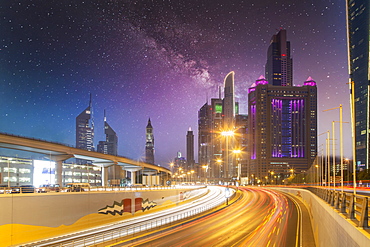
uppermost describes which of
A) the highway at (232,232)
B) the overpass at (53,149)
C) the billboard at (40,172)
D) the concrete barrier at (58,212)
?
the overpass at (53,149)

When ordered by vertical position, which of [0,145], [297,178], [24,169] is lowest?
[297,178]

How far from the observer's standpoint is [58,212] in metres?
32.6

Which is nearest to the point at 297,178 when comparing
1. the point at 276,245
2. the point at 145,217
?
the point at 145,217

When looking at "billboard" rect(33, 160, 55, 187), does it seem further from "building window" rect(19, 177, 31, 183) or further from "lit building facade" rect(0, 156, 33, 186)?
"building window" rect(19, 177, 31, 183)

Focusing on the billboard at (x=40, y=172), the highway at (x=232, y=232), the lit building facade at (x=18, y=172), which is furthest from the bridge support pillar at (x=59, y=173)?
the highway at (x=232, y=232)

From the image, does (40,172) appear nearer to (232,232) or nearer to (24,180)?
(24,180)

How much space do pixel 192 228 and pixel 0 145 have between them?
3636 centimetres

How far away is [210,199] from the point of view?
271 ft

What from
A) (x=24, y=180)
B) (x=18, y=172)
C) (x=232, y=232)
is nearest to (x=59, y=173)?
(x=24, y=180)

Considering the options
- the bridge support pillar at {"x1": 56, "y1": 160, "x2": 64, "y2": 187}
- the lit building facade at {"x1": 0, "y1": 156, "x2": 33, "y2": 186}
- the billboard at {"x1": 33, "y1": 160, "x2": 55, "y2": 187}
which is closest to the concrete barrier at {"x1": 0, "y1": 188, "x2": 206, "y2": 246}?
the billboard at {"x1": 33, "y1": 160, "x2": 55, "y2": 187}

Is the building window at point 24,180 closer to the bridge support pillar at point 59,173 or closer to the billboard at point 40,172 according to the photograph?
the billboard at point 40,172

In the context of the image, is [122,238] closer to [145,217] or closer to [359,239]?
[145,217]

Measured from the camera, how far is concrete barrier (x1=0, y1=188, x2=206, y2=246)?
27.2m

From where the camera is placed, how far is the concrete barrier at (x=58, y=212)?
27.2 m
